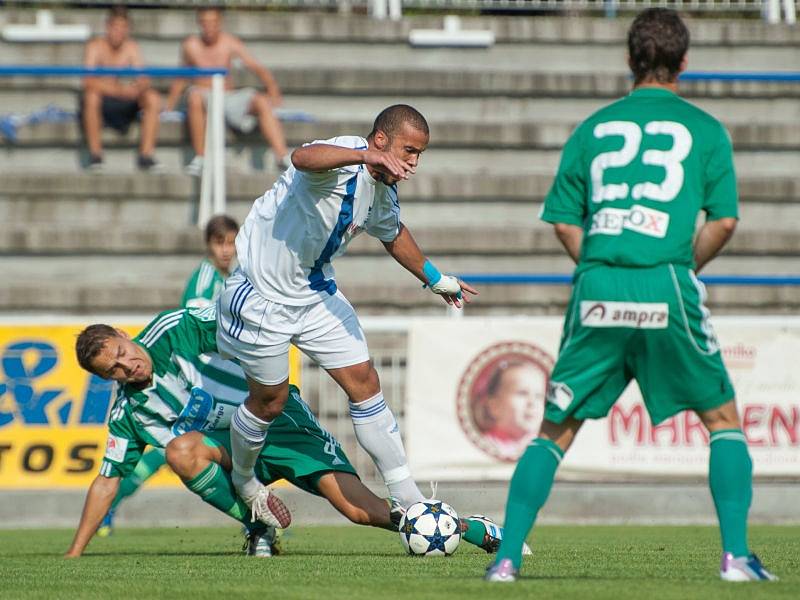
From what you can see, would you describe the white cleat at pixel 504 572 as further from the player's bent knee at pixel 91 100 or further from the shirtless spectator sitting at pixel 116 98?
the player's bent knee at pixel 91 100

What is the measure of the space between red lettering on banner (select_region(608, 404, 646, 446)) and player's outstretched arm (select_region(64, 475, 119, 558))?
15.9 ft

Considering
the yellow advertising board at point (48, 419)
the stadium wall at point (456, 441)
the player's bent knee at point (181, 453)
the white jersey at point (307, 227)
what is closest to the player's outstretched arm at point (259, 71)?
the stadium wall at point (456, 441)

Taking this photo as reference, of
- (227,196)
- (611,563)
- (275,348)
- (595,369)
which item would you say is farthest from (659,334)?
(227,196)

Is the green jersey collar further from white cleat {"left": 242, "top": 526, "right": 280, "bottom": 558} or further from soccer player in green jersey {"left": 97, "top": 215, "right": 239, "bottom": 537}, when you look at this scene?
soccer player in green jersey {"left": 97, "top": 215, "right": 239, "bottom": 537}

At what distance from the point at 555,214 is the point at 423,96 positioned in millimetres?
11143

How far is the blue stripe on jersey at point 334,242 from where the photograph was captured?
23.1ft

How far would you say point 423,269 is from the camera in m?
7.38

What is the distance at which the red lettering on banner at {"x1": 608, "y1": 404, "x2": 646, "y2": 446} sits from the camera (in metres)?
11.4

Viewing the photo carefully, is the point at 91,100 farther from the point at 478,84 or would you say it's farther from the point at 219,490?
the point at 219,490

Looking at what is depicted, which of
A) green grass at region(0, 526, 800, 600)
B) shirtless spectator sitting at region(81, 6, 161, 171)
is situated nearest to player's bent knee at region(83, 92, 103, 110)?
shirtless spectator sitting at region(81, 6, 161, 171)

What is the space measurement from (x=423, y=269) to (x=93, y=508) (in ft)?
7.13

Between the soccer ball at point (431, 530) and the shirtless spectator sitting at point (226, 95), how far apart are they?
7.98m

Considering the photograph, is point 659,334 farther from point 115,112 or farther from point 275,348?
point 115,112

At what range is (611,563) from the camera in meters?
6.66
